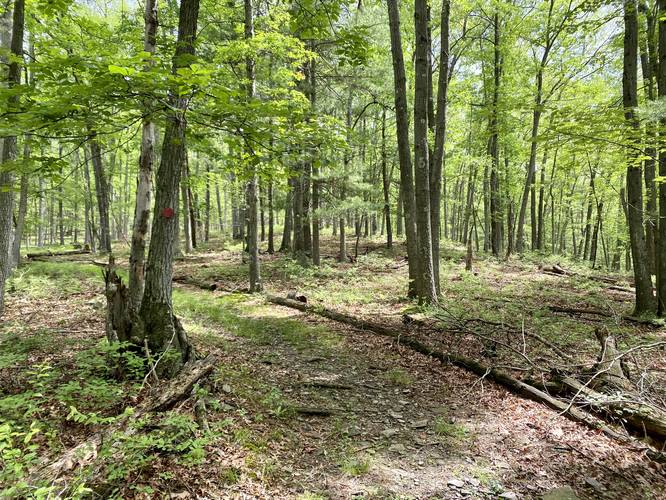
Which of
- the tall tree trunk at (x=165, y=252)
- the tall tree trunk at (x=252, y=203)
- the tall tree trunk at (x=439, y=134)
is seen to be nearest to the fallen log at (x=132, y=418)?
the tall tree trunk at (x=165, y=252)

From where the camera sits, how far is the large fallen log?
4422mm

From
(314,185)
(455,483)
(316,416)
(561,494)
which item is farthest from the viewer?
(314,185)

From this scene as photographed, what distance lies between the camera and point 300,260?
1653cm

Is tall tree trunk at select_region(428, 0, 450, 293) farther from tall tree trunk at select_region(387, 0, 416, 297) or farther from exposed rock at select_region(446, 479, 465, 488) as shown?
exposed rock at select_region(446, 479, 465, 488)

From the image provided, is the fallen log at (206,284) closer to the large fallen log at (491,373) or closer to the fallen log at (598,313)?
the large fallen log at (491,373)

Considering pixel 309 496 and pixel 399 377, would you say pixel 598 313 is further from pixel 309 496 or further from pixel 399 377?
pixel 309 496

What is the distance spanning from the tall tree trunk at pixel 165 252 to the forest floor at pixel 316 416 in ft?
2.12

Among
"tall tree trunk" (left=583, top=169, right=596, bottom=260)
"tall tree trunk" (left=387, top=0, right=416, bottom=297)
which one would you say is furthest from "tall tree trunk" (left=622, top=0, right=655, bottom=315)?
"tall tree trunk" (left=583, top=169, right=596, bottom=260)

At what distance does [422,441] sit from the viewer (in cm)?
445

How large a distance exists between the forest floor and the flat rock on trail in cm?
2

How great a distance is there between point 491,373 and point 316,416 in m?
3.00

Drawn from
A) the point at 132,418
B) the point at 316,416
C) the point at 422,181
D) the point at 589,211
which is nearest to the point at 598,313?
the point at 422,181

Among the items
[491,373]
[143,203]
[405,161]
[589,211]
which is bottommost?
[491,373]

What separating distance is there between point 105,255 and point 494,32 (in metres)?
24.8
